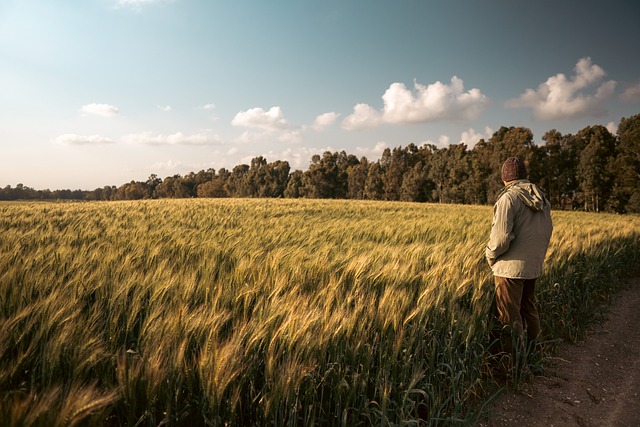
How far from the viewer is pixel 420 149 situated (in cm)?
7200

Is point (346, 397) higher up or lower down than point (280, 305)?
lower down

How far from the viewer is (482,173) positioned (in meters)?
49.9

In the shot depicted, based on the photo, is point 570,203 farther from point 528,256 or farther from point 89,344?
point 89,344

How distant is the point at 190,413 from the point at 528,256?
3.23 metres

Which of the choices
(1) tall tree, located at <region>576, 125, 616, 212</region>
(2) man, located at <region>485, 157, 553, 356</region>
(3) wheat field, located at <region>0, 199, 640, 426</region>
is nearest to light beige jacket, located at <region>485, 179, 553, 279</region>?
(2) man, located at <region>485, 157, 553, 356</region>

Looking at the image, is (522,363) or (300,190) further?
(300,190)

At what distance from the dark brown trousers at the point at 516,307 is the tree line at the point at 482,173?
4579 centimetres

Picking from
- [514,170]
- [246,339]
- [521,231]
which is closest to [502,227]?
[521,231]

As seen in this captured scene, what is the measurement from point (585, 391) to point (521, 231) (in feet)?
5.52

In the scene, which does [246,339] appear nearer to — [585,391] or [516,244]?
[516,244]

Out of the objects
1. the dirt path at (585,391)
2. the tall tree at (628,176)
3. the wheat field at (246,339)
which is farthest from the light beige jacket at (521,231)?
the tall tree at (628,176)

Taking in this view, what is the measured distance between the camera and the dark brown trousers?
332 centimetres

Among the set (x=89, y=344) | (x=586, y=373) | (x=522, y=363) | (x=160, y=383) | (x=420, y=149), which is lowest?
(x=586, y=373)

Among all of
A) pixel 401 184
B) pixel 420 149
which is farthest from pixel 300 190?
pixel 420 149
